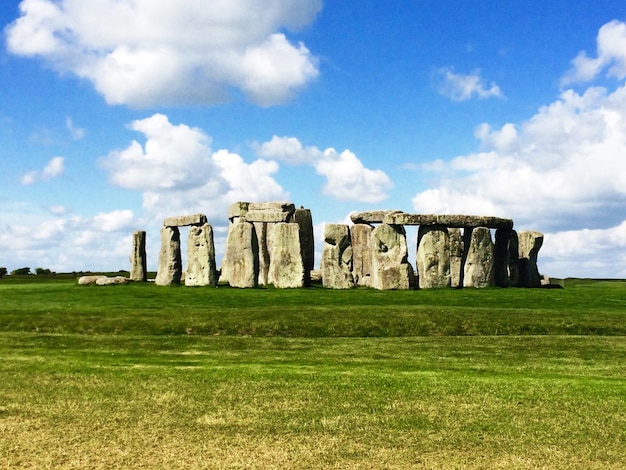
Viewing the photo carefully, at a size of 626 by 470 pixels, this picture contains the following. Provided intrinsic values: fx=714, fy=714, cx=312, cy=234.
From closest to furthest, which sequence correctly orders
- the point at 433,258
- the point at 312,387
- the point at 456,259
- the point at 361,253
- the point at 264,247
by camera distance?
the point at 312,387
the point at 433,258
the point at 456,259
the point at 361,253
the point at 264,247

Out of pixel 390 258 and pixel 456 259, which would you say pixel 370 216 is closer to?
pixel 390 258

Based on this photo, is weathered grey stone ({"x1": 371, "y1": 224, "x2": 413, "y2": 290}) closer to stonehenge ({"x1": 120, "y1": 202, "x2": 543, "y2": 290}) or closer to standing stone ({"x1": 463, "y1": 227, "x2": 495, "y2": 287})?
stonehenge ({"x1": 120, "y1": 202, "x2": 543, "y2": 290})

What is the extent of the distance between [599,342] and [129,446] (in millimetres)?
13114

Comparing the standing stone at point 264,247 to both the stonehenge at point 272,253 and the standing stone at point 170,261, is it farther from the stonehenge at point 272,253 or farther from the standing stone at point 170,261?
the standing stone at point 170,261

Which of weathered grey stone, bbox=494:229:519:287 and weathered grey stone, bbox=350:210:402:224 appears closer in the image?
weathered grey stone, bbox=350:210:402:224

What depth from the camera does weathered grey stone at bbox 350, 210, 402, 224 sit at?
31.8 m

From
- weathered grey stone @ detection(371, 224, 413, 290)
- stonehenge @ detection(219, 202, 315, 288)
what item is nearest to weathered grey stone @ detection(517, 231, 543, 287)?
weathered grey stone @ detection(371, 224, 413, 290)

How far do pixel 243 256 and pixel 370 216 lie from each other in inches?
241

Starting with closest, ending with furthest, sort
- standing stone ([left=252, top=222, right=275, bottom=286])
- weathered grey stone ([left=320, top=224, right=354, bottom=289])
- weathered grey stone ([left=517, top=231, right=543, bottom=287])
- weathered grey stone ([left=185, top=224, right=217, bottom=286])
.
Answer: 1. weathered grey stone ([left=185, top=224, right=217, bottom=286])
2. weathered grey stone ([left=320, top=224, right=354, bottom=289])
3. standing stone ([left=252, top=222, right=275, bottom=286])
4. weathered grey stone ([left=517, top=231, right=543, bottom=287])

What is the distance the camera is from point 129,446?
25.2 feet

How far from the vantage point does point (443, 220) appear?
30797mm

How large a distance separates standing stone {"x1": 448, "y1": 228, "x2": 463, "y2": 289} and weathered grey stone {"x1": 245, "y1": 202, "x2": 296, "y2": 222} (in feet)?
23.7

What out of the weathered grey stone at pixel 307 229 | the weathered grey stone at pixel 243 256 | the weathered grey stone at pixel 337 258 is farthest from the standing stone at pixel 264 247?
the weathered grey stone at pixel 337 258

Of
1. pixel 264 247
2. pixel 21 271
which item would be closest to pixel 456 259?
pixel 264 247
